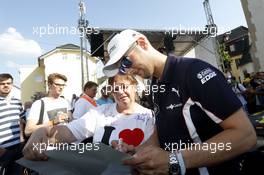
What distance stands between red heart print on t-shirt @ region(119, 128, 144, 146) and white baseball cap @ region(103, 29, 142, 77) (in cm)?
82

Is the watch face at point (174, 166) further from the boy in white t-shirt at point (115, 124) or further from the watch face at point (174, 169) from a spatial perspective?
the boy in white t-shirt at point (115, 124)

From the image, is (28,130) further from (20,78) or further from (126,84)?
(20,78)

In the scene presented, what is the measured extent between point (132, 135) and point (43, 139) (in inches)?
31.2

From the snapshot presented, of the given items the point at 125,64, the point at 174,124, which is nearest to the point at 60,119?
the point at 125,64

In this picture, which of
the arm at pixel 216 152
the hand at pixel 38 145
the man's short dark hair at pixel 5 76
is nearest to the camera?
the arm at pixel 216 152

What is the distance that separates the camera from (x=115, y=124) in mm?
2438

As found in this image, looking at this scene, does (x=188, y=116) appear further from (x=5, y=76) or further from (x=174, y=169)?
(x=5, y=76)

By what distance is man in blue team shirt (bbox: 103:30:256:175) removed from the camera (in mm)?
1250

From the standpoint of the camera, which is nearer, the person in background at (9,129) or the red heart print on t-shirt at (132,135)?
the red heart print on t-shirt at (132,135)

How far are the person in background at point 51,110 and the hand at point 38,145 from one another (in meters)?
2.02

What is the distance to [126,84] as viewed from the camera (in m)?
2.62

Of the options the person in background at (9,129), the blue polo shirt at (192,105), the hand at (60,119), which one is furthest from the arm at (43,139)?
the person in background at (9,129)

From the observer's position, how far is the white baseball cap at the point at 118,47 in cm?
158

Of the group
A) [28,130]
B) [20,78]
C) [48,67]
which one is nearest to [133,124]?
[28,130]
